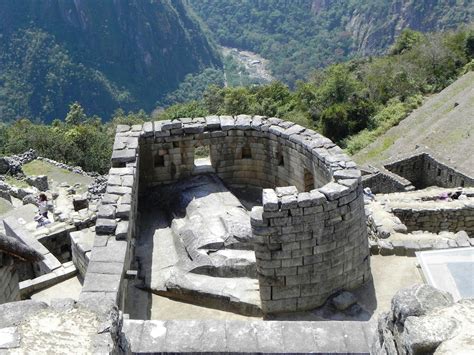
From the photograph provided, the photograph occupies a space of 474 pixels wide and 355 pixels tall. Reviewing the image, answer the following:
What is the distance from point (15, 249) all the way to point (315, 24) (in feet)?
543

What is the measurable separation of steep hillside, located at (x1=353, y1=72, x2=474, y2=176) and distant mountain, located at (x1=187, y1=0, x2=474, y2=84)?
301 feet

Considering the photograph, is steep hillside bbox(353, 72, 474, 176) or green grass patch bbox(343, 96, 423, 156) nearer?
steep hillside bbox(353, 72, 474, 176)

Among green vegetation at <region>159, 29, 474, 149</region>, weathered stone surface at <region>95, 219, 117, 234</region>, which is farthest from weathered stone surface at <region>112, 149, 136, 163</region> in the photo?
green vegetation at <region>159, 29, 474, 149</region>

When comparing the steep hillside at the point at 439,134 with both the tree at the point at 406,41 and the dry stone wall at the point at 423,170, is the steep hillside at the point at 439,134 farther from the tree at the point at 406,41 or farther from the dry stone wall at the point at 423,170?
the tree at the point at 406,41

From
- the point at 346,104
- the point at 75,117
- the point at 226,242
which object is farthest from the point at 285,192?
the point at 75,117

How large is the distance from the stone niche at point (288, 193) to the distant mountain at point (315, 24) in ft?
376

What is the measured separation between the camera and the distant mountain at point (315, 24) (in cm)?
13238

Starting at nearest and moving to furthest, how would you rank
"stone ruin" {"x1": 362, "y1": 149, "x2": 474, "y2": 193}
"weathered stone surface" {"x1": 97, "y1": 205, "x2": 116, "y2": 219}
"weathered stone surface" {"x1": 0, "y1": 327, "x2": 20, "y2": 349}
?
"weathered stone surface" {"x1": 0, "y1": 327, "x2": 20, "y2": 349}
"weathered stone surface" {"x1": 97, "y1": 205, "x2": 116, "y2": 219}
"stone ruin" {"x1": 362, "y1": 149, "x2": 474, "y2": 193}

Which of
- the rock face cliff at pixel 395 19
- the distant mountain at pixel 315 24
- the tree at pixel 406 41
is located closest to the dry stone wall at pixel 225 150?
the tree at pixel 406 41

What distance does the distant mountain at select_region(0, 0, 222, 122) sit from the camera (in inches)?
4449

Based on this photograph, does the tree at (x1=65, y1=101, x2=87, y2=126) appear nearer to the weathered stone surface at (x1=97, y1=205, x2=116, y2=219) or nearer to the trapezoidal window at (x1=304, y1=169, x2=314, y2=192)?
the trapezoidal window at (x1=304, y1=169, x2=314, y2=192)

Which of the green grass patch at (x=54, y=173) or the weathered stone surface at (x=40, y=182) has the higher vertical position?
the weathered stone surface at (x=40, y=182)

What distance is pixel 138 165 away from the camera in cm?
1295

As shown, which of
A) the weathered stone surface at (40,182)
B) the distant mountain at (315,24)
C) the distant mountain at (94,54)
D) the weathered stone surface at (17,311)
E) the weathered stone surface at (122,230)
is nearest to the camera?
the weathered stone surface at (17,311)
